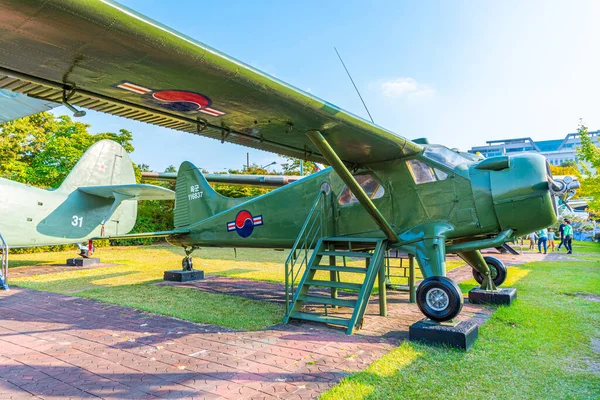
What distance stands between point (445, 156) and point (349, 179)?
1.89 m

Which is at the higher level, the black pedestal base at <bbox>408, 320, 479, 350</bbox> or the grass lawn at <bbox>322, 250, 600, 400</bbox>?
the black pedestal base at <bbox>408, 320, 479, 350</bbox>

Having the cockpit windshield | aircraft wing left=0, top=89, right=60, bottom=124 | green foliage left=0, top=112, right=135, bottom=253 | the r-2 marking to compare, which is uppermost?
→ green foliage left=0, top=112, right=135, bottom=253

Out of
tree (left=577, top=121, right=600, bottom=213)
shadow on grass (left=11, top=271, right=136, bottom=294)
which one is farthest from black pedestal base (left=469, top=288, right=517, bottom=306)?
tree (left=577, top=121, right=600, bottom=213)

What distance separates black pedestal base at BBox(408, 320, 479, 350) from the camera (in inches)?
179

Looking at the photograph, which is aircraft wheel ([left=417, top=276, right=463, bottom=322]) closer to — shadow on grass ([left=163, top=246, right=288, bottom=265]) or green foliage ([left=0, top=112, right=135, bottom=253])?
shadow on grass ([left=163, top=246, right=288, bottom=265])

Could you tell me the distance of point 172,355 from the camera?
4.54 metres

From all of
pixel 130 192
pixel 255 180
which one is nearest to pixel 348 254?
pixel 130 192

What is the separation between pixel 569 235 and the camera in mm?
20719

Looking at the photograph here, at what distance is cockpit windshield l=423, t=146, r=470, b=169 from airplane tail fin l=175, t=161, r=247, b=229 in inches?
235

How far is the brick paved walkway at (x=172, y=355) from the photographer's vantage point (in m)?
3.58

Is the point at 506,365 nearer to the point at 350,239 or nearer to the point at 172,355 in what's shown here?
the point at 350,239

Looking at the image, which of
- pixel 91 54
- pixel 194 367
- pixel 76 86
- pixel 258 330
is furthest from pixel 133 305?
pixel 91 54

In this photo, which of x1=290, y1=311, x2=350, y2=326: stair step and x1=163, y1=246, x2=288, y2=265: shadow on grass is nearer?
x1=290, y1=311, x2=350, y2=326: stair step

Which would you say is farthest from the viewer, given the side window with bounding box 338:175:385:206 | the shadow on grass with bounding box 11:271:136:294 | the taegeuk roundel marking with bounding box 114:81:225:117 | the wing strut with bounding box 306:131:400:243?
the shadow on grass with bounding box 11:271:136:294
